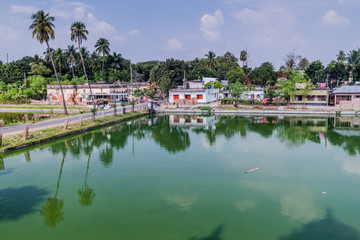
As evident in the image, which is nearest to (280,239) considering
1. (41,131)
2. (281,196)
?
(281,196)

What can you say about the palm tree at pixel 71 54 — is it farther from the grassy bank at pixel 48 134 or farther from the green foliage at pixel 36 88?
the grassy bank at pixel 48 134

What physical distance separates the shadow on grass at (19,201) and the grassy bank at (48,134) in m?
6.82

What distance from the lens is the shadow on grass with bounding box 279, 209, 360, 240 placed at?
851 centimetres

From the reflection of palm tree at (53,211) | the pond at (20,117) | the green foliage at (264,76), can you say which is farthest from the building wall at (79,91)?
the reflection of palm tree at (53,211)

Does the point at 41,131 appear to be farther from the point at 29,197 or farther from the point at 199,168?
the point at 199,168

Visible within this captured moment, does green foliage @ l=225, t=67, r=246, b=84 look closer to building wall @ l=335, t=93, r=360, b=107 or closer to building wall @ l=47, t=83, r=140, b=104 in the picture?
building wall @ l=335, t=93, r=360, b=107

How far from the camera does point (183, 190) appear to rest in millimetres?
12141

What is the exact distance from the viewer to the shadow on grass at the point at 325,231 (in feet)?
27.9

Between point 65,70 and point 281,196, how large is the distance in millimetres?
66797

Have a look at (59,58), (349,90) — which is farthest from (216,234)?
(59,58)

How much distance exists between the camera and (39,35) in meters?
29.5

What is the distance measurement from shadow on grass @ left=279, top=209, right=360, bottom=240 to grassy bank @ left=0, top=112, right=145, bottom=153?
1726 centimetres

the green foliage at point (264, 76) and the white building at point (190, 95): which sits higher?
the green foliage at point (264, 76)

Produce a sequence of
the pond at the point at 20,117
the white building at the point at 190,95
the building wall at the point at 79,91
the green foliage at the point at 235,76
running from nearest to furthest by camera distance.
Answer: the pond at the point at 20,117
the white building at the point at 190,95
the building wall at the point at 79,91
the green foliage at the point at 235,76
